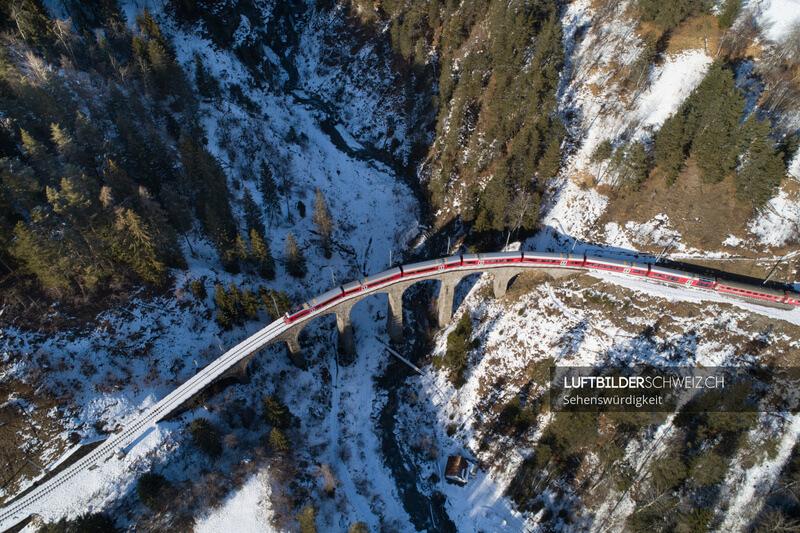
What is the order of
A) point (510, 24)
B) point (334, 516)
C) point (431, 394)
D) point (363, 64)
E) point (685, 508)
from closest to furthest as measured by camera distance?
point (685, 508), point (334, 516), point (431, 394), point (510, 24), point (363, 64)

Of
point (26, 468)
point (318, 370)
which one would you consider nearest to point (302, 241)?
point (318, 370)

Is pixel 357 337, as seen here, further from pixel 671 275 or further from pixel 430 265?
pixel 671 275

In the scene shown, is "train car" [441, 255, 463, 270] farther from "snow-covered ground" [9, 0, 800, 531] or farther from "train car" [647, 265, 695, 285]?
"train car" [647, 265, 695, 285]

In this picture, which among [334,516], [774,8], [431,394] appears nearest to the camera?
[334,516]

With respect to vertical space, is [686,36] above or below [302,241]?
above

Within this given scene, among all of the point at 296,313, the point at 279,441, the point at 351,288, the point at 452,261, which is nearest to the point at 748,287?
the point at 452,261

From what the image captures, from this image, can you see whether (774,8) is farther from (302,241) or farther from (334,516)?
(334,516)

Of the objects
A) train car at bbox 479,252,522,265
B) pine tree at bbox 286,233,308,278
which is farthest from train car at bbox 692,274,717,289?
pine tree at bbox 286,233,308,278
